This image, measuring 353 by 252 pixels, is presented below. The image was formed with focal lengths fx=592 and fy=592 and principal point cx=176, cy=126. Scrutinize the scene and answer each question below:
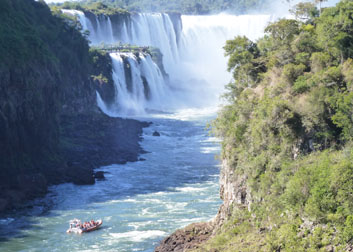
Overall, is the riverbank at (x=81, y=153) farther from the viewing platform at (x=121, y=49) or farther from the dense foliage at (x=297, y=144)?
the viewing platform at (x=121, y=49)

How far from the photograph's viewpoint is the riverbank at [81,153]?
41.9 m

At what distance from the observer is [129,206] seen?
3912 cm

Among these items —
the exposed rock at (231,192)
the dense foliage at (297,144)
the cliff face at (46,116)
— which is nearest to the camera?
the dense foliage at (297,144)

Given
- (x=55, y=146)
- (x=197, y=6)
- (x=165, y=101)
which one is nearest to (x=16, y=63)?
(x=55, y=146)

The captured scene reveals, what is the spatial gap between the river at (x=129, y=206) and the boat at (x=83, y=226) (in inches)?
14.7

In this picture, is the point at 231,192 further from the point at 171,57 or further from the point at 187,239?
the point at 171,57

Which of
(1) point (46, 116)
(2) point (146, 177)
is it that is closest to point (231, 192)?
(2) point (146, 177)

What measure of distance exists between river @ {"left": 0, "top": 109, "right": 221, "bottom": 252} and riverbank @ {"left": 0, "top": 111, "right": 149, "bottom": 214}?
109cm

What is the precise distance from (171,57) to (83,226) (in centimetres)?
8729

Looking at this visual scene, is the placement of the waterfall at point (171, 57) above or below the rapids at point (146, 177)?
above

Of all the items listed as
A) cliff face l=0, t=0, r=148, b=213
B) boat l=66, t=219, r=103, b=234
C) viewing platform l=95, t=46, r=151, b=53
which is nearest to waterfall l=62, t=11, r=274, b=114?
viewing platform l=95, t=46, r=151, b=53

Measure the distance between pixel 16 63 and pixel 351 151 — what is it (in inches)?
1316

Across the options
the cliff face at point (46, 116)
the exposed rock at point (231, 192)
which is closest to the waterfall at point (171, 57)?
the cliff face at point (46, 116)

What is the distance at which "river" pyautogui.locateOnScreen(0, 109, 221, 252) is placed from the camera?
32312 millimetres
